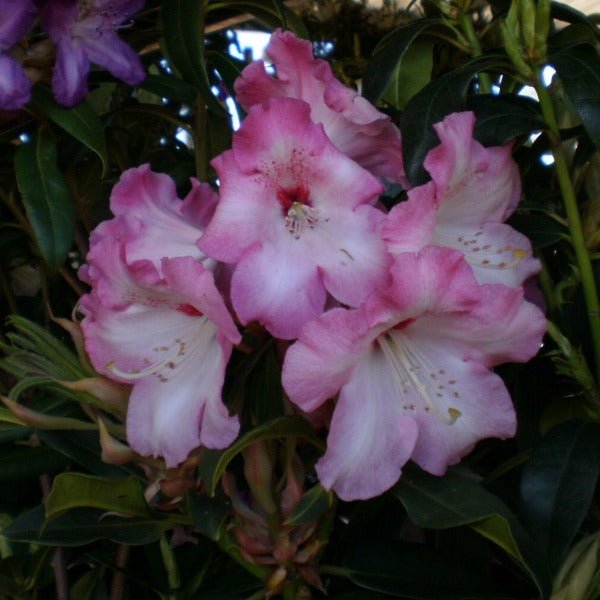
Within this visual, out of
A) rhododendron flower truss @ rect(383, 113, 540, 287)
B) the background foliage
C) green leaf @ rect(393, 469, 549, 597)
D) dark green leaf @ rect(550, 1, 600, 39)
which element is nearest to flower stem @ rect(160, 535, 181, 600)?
the background foliage

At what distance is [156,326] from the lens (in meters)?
0.68

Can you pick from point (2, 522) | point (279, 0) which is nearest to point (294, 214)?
point (279, 0)

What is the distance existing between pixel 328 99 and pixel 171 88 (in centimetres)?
29

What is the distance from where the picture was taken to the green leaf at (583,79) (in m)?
0.65

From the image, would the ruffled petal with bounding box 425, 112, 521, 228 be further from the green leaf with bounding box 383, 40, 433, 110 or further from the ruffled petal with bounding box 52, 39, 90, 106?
the ruffled petal with bounding box 52, 39, 90, 106

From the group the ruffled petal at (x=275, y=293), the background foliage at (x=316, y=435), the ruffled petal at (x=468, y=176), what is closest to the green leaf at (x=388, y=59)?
the background foliage at (x=316, y=435)

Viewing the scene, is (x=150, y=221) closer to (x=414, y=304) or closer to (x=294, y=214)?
(x=294, y=214)

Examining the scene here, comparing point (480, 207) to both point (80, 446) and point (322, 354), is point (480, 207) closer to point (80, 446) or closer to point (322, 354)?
point (322, 354)

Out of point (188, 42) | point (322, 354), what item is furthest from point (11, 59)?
point (322, 354)

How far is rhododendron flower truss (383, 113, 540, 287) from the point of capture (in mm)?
612

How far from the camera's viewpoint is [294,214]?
0.63 meters

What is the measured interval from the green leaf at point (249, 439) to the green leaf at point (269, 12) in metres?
0.44

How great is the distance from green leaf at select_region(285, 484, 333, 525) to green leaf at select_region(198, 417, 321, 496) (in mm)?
43

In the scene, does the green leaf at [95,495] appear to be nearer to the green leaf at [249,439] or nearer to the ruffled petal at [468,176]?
the green leaf at [249,439]
